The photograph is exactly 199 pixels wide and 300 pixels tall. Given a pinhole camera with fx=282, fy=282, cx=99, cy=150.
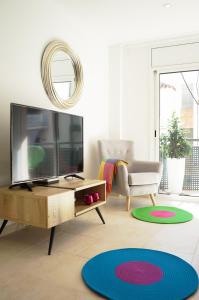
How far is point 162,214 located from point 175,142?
1.52 metres

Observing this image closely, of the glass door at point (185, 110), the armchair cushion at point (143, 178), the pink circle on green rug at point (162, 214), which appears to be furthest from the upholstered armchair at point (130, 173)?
the glass door at point (185, 110)

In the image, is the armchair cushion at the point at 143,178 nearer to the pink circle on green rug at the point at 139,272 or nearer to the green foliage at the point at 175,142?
the green foliage at the point at 175,142

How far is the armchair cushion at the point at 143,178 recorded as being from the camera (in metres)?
3.61

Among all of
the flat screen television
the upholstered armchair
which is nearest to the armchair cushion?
the upholstered armchair

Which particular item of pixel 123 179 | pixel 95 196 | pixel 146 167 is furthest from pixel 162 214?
pixel 95 196

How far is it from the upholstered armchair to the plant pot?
0.77 meters

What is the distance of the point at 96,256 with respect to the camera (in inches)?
87.6

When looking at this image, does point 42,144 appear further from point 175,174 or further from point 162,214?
point 175,174

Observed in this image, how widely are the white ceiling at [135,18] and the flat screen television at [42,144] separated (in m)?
1.45

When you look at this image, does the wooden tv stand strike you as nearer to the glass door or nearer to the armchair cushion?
the armchair cushion

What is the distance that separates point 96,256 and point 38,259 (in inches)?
17.8

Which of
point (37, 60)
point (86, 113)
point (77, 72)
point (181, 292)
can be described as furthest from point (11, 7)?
point (181, 292)

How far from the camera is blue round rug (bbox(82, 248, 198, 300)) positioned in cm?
169

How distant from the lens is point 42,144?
2684mm
